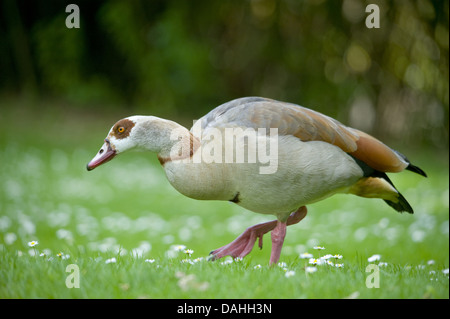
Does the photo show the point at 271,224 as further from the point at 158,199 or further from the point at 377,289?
the point at 158,199

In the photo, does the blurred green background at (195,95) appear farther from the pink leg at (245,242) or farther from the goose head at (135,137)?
the goose head at (135,137)

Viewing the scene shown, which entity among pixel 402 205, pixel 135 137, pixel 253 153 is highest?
pixel 135 137

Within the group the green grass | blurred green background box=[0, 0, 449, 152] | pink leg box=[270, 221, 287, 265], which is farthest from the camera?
blurred green background box=[0, 0, 449, 152]

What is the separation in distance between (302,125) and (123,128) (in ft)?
3.74

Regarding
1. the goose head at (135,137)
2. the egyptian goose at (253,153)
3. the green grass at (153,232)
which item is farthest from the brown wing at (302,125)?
the green grass at (153,232)

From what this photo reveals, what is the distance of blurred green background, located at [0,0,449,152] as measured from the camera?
1188cm

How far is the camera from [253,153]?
10.5 feet

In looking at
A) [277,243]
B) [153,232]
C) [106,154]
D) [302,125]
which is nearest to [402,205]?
[277,243]

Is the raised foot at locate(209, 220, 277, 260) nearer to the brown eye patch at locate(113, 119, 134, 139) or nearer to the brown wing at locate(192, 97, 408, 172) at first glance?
the brown wing at locate(192, 97, 408, 172)

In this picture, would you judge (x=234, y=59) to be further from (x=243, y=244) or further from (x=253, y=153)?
(x=253, y=153)

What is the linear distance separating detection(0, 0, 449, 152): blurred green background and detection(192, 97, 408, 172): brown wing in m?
8.05

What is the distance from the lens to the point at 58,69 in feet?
47.0

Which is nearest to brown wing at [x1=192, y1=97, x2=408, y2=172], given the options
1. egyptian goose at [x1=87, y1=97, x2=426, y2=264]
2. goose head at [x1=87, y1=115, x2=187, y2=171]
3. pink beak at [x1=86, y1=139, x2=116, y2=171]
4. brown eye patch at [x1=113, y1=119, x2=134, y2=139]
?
egyptian goose at [x1=87, y1=97, x2=426, y2=264]

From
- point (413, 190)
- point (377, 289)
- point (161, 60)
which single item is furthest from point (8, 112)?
point (377, 289)
